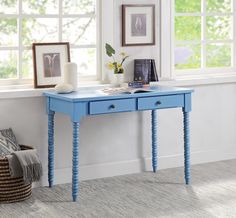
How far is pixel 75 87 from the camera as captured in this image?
5.61 metres

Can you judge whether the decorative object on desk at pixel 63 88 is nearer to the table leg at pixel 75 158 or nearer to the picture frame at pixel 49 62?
the picture frame at pixel 49 62

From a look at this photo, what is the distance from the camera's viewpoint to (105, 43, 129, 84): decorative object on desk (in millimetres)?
5863

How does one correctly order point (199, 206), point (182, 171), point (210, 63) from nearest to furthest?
point (199, 206) < point (182, 171) < point (210, 63)

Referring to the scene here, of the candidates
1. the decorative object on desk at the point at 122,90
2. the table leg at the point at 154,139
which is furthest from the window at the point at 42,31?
the table leg at the point at 154,139

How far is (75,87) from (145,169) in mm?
1104

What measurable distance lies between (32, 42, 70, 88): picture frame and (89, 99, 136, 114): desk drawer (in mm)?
639

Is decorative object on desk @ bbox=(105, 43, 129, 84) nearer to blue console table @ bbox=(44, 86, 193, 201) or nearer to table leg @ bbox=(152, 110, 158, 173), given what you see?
blue console table @ bbox=(44, 86, 193, 201)

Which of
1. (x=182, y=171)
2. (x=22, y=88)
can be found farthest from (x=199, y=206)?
(x=22, y=88)

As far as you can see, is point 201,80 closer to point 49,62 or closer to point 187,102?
point 187,102

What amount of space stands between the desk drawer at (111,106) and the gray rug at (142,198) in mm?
676

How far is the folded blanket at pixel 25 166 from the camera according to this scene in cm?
509

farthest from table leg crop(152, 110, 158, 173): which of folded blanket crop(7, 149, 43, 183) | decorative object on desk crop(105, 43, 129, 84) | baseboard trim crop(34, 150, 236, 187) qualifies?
folded blanket crop(7, 149, 43, 183)

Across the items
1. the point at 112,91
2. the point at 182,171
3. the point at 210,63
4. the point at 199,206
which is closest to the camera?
the point at 199,206

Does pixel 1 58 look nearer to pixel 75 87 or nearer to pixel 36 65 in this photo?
pixel 36 65
